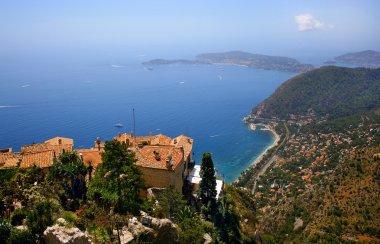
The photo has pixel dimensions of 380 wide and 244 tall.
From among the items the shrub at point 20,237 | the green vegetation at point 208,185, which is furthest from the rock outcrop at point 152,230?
the green vegetation at point 208,185

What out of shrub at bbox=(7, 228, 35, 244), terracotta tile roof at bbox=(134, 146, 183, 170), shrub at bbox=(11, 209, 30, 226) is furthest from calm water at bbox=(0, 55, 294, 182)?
shrub at bbox=(7, 228, 35, 244)

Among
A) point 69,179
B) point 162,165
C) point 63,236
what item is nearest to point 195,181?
point 162,165

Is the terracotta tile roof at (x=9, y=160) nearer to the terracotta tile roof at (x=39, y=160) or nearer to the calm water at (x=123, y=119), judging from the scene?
the terracotta tile roof at (x=39, y=160)

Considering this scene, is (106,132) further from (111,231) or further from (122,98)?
(111,231)

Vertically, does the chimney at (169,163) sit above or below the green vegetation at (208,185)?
above

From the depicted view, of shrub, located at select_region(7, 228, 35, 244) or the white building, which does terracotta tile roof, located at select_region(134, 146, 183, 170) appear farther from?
shrub, located at select_region(7, 228, 35, 244)

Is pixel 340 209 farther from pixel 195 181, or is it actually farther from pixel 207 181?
pixel 207 181
